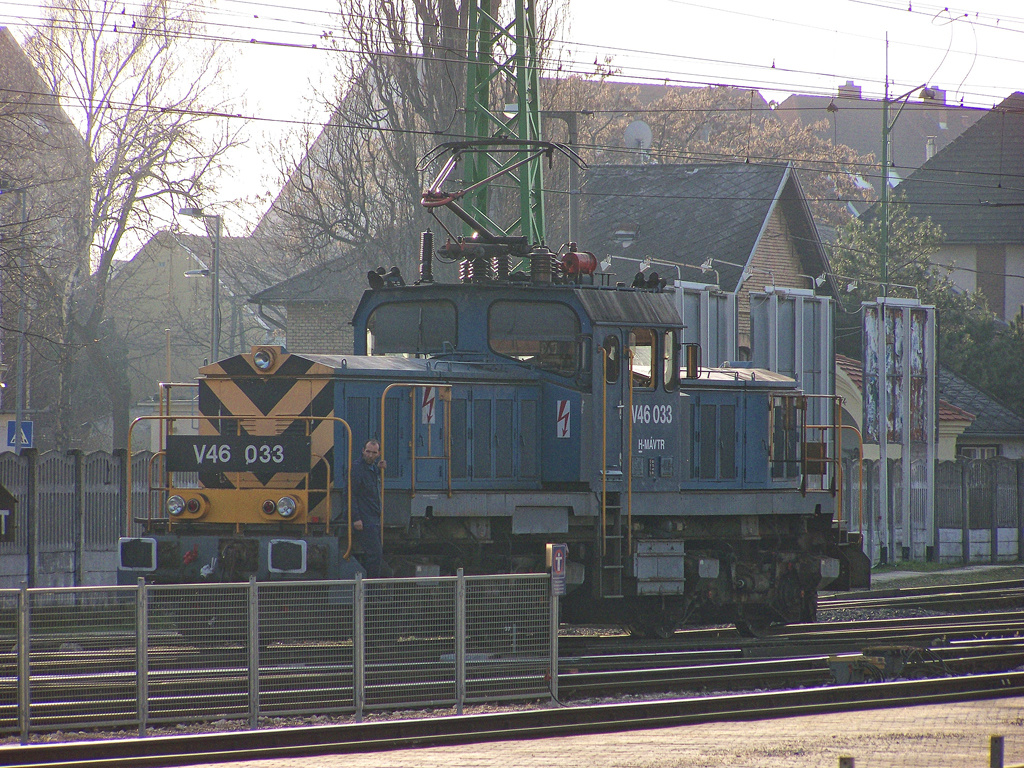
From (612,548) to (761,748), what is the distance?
4.10 metres

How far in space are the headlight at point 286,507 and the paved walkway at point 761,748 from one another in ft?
→ 10.1

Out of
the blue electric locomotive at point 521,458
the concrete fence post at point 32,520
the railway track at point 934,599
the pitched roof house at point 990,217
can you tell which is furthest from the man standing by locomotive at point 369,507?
the pitched roof house at point 990,217

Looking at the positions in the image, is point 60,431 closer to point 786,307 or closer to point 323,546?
point 786,307

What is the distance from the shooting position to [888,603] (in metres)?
17.6

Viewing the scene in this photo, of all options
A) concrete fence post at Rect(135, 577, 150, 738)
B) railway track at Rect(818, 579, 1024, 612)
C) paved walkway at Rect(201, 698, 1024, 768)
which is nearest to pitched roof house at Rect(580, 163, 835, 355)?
railway track at Rect(818, 579, 1024, 612)

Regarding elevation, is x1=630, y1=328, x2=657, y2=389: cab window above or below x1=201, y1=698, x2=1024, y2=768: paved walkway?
above

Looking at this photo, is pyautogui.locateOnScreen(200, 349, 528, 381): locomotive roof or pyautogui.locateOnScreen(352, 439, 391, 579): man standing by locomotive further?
pyautogui.locateOnScreen(200, 349, 528, 381): locomotive roof

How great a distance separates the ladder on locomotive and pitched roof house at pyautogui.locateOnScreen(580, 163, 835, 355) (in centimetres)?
2000

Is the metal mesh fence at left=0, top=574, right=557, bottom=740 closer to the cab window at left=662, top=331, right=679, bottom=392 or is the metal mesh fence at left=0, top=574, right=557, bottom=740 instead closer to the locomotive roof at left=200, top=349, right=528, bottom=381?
the locomotive roof at left=200, top=349, right=528, bottom=381

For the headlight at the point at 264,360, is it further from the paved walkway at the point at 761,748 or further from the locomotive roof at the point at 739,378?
the locomotive roof at the point at 739,378

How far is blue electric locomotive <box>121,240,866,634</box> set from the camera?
1126cm

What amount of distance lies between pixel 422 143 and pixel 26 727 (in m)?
23.8

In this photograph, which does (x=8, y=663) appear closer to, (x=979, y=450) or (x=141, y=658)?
(x=141, y=658)

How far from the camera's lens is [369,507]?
1105cm
